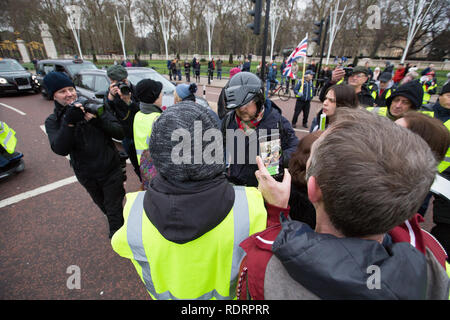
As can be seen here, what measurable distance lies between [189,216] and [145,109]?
2.03m

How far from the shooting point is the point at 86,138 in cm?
216

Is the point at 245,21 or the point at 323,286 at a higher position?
the point at 245,21

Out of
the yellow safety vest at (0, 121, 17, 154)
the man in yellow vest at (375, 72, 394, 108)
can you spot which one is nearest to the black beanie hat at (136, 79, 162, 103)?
the yellow safety vest at (0, 121, 17, 154)

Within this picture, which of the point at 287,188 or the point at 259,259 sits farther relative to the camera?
the point at 287,188

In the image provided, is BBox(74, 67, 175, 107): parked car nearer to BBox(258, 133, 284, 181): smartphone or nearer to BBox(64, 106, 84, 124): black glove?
BBox(64, 106, 84, 124): black glove

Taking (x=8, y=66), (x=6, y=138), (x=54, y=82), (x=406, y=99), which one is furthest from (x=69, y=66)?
(x=406, y=99)

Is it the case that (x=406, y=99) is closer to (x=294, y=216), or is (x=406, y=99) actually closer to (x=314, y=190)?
(x=294, y=216)

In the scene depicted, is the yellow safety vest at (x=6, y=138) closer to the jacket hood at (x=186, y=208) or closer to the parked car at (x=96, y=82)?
the parked car at (x=96, y=82)

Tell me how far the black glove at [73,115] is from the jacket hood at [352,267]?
2098mm

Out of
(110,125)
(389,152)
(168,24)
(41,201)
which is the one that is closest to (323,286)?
(389,152)

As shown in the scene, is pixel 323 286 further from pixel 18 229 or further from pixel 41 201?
pixel 41 201

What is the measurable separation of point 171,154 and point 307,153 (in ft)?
2.81

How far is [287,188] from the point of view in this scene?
1099 mm

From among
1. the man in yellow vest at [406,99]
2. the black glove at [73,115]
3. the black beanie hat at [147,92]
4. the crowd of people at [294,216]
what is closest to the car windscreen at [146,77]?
the black beanie hat at [147,92]
